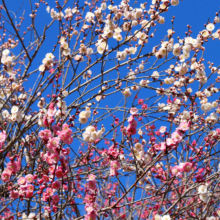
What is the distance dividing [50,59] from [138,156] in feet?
4.93

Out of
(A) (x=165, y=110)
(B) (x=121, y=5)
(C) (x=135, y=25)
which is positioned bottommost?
(A) (x=165, y=110)

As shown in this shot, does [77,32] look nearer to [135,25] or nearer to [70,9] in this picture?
[70,9]

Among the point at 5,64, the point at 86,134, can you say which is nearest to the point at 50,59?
the point at 5,64

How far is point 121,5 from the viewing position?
4.21 meters

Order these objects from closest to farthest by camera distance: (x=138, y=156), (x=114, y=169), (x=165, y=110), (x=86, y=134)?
(x=114, y=169) < (x=86, y=134) < (x=138, y=156) < (x=165, y=110)

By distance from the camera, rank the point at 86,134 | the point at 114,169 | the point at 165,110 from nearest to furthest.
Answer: the point at 114,169 → the point at 86,134 → the point at 165,110

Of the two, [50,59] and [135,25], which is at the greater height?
[135,25]

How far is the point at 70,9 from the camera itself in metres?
4.30

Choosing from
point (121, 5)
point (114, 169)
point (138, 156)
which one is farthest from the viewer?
point (121, 5)

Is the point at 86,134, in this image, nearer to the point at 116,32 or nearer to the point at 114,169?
the point at 114,169

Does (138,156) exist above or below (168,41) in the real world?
below

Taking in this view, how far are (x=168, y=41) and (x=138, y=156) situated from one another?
5.54 feet

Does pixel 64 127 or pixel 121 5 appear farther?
pixel 121 5

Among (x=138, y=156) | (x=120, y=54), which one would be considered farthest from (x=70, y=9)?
(x=138, y=156)
